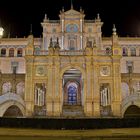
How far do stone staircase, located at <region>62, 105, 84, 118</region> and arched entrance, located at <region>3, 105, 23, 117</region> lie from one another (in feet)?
22.8

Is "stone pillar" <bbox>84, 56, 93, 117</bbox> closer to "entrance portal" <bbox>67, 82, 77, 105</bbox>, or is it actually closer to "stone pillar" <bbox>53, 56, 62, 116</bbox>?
"stone pillar" <bbox>53, 56, 62, 116</bbox>

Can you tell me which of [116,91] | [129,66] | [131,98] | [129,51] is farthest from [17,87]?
[129,51]

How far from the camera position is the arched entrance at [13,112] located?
4175 cm

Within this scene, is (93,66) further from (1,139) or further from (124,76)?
(1,139)

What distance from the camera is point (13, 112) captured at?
42.1 metres

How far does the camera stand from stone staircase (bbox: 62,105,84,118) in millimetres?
37862

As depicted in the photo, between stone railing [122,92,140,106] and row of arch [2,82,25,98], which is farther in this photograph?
row of arch [2,82,25,98]

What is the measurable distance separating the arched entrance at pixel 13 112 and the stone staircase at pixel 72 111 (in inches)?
273

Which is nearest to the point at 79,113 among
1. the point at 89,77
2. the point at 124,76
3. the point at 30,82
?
the point at 89,77

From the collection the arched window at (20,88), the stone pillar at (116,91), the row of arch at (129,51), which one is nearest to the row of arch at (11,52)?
the arched window at (20,88)

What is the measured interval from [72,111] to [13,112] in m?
9.05

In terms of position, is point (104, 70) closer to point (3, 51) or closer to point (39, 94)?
point (39, 94)

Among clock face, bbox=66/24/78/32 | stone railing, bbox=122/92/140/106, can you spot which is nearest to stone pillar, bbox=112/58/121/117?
stone railing, bbox=122/92/140/106

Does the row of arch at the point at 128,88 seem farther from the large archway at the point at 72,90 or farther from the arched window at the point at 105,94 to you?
the large archway at the point at 72,90
